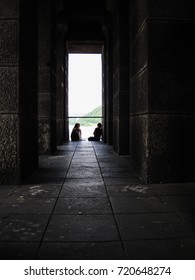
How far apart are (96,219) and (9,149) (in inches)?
111

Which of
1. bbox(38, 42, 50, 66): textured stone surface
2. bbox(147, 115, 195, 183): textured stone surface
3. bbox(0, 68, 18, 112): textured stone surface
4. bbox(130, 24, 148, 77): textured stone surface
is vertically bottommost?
bbox(147, 115, 195, 183): textured stone surface

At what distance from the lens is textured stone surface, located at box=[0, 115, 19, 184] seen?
619 cm

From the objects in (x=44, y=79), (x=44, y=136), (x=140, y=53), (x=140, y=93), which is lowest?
(x=44, y=136)

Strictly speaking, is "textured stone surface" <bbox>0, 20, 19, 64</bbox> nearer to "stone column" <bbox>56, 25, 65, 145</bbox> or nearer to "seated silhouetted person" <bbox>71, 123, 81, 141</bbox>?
"stone column" <bbox>56, 25, 65, 145</bbox>

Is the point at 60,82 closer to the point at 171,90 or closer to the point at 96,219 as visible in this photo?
the point at 171,90

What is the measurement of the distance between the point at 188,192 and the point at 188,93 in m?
1.90

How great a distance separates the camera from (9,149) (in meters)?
6.22

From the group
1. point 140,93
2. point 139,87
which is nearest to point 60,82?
point 139,87

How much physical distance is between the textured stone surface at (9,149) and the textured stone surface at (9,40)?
3.54ft

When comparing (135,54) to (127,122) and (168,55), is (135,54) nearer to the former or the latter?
(168,55)

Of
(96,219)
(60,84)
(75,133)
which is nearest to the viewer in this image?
(96,219)

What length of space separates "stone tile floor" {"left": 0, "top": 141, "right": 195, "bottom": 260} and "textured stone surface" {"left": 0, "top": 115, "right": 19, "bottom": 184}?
0.32 meters

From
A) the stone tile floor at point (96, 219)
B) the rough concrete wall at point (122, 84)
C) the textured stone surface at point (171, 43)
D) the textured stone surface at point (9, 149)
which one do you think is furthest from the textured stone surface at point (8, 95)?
the rough concrete wall at point (122, 84)

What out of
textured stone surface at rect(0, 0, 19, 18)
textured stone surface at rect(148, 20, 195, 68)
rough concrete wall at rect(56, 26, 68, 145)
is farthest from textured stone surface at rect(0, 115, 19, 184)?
rough concrete wall at rect(56, 26, 68, 145)
